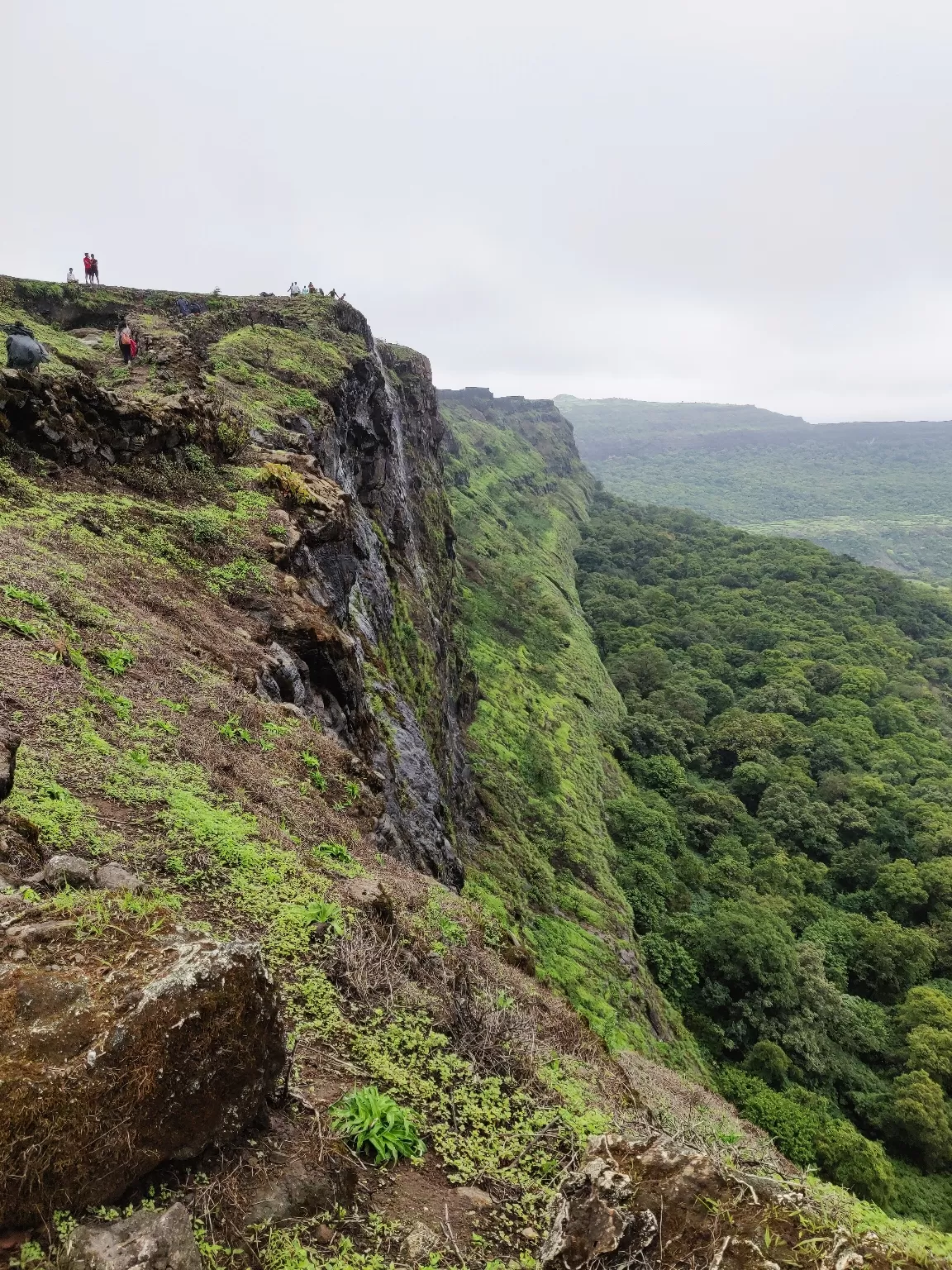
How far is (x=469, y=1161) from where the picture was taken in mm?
5535

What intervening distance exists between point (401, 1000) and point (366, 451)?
27536mm

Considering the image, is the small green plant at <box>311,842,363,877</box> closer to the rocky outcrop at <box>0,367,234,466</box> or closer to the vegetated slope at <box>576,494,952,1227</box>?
the rocky outcrop at <box>0,367,234,466</box>

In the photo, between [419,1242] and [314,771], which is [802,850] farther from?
[419,1242]

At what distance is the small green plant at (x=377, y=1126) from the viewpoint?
516cm

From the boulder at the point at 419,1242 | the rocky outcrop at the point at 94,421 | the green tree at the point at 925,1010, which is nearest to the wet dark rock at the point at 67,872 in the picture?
the boulder at the point at 419,1242

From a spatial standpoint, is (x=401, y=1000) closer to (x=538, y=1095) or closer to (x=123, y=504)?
(x=538, y=1095)

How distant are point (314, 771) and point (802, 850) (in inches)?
1991

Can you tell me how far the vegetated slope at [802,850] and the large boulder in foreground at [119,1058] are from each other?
31388 millimetres

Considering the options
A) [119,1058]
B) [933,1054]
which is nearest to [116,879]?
[119,1058]

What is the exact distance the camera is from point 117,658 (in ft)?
34.4

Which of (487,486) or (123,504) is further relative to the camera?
(487,486)

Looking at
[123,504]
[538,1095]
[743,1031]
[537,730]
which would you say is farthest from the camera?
[537,730]

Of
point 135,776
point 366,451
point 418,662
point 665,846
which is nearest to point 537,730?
point 665,846

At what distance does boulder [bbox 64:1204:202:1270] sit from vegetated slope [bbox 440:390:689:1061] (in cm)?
1812
